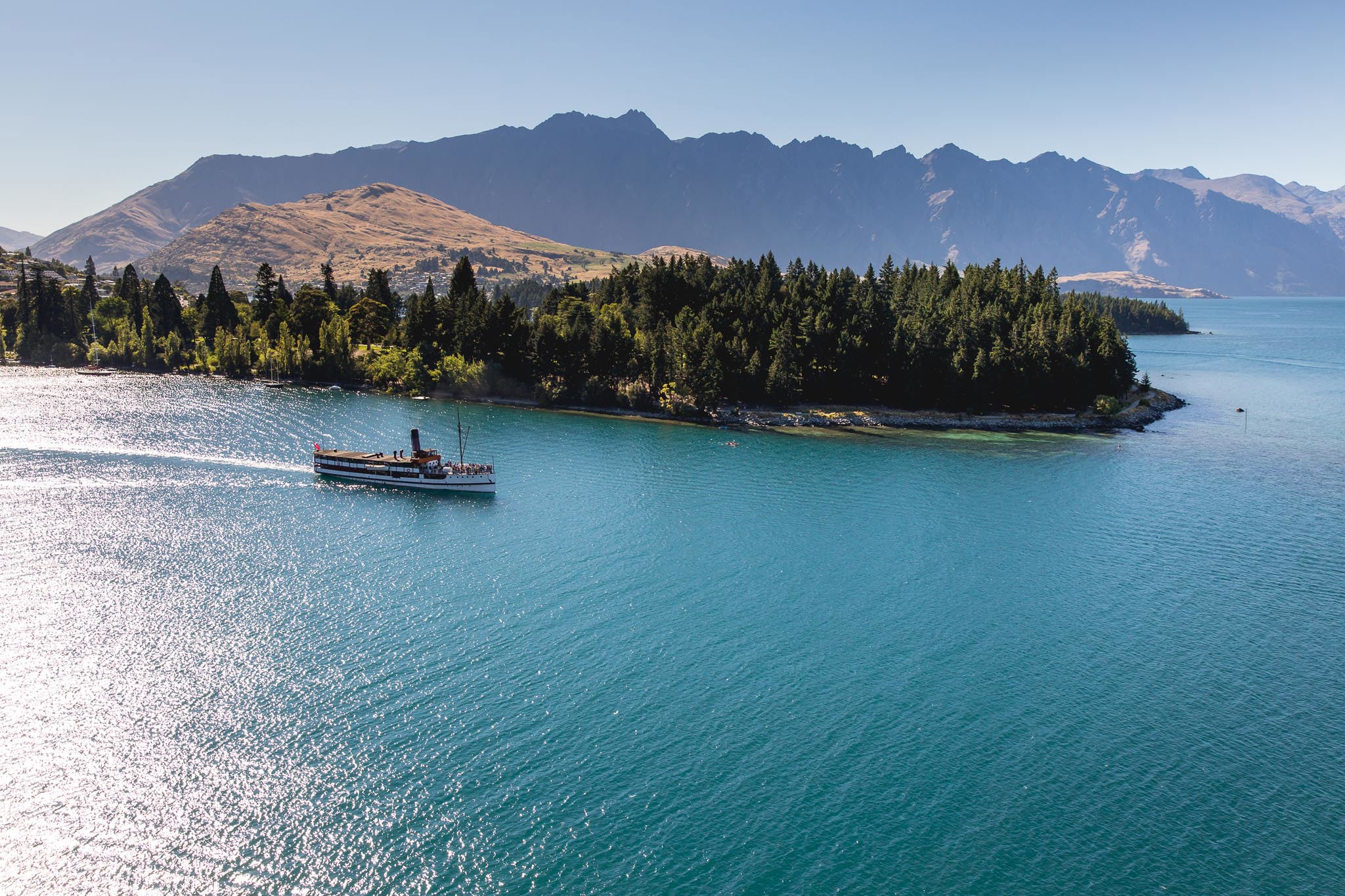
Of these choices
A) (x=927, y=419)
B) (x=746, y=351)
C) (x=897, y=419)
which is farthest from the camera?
(x=746, y=351)

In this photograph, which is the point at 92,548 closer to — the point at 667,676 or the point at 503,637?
the point at 503,637

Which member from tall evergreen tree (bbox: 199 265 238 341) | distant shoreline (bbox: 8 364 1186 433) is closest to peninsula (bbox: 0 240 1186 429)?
distant shoreline (bbox: 8 364 1186 433)

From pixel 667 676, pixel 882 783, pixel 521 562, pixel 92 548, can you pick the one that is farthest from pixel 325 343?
pixel 882 783

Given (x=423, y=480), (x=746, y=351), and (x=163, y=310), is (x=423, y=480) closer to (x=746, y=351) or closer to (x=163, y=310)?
(x=746, y=351)

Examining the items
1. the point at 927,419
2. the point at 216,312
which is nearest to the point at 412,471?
the point at 927,419

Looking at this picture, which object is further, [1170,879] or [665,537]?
[665,537]

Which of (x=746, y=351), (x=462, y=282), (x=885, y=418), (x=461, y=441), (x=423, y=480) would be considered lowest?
(x=423, y=480)

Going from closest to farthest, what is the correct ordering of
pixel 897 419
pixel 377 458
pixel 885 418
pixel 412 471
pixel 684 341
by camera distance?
1. pixel 412 471
2. pixel 377 458
3. pixel 897 419
4. pixel 885 418
5. pixel 684 341
